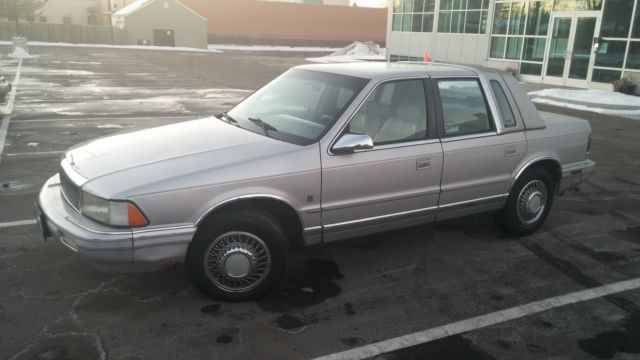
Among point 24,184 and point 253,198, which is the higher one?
point 253,198

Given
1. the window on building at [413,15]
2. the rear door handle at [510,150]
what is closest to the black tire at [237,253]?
the rear door handle at [510,150]

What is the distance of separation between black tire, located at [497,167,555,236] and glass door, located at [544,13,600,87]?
17.4 metres

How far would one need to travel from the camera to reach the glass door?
20484mm

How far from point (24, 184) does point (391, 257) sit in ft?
15.3

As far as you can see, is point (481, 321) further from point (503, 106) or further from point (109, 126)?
point (109, 126)

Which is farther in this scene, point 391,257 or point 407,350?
point 391,257

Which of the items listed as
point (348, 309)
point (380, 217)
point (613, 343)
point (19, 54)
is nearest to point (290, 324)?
point (348, 309)

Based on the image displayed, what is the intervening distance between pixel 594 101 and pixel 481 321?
48.7 ft

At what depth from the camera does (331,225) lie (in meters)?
4.23

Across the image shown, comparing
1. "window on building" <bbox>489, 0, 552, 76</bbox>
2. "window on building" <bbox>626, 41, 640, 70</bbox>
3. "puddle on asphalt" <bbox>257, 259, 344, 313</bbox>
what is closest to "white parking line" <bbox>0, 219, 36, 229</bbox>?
"puddle on asphalt" <bbox>257, 259, 344, 313</bbox>

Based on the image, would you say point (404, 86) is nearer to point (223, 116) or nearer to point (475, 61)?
point (223, 116)

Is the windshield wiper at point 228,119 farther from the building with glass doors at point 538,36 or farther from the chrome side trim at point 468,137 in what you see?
the building with glass doors at point 538,36

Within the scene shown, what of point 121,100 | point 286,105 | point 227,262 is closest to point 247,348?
point 227,262

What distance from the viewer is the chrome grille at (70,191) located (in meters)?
3.75
